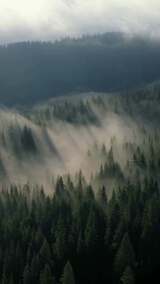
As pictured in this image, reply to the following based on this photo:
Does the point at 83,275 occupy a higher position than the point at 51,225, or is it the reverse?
the point at 51,225

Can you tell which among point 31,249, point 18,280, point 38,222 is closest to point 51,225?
point 38,222

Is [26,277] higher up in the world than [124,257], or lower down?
lower down

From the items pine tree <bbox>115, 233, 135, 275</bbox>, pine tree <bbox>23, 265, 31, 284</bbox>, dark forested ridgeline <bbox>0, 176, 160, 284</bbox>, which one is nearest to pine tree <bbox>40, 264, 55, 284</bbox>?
dark forested ridgeline <bbox>0, 176, 160, 284</bbox>

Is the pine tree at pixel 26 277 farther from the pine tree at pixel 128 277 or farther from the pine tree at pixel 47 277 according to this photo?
the pine tree at pixel 128 277

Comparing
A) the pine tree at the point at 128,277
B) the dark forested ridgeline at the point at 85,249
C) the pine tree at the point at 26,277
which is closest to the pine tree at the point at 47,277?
the dark forested ridgeline at the point at 85,249

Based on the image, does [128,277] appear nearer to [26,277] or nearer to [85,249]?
[85,249]

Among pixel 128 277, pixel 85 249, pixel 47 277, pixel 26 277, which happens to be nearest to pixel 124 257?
pixel 128 277

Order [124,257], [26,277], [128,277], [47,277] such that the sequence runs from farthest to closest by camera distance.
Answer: [26,277]
[124,257]
[47,277]
[128,277]

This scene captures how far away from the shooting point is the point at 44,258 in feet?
543

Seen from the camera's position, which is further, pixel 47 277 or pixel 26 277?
pixel 26 277

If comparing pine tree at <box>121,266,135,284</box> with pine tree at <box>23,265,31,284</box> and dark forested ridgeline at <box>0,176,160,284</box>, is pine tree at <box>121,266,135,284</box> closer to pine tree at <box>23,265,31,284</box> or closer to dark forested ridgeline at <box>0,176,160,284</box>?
dark forested ridgeline at <box>0,176,160,284</box>

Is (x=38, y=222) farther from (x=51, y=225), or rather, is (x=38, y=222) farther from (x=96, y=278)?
(x=96, y=278)

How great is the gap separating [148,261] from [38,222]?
168 feet

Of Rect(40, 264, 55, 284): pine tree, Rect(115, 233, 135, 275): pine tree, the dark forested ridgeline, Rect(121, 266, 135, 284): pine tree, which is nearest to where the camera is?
Rect(121, 266, 135, 284): pine tree
